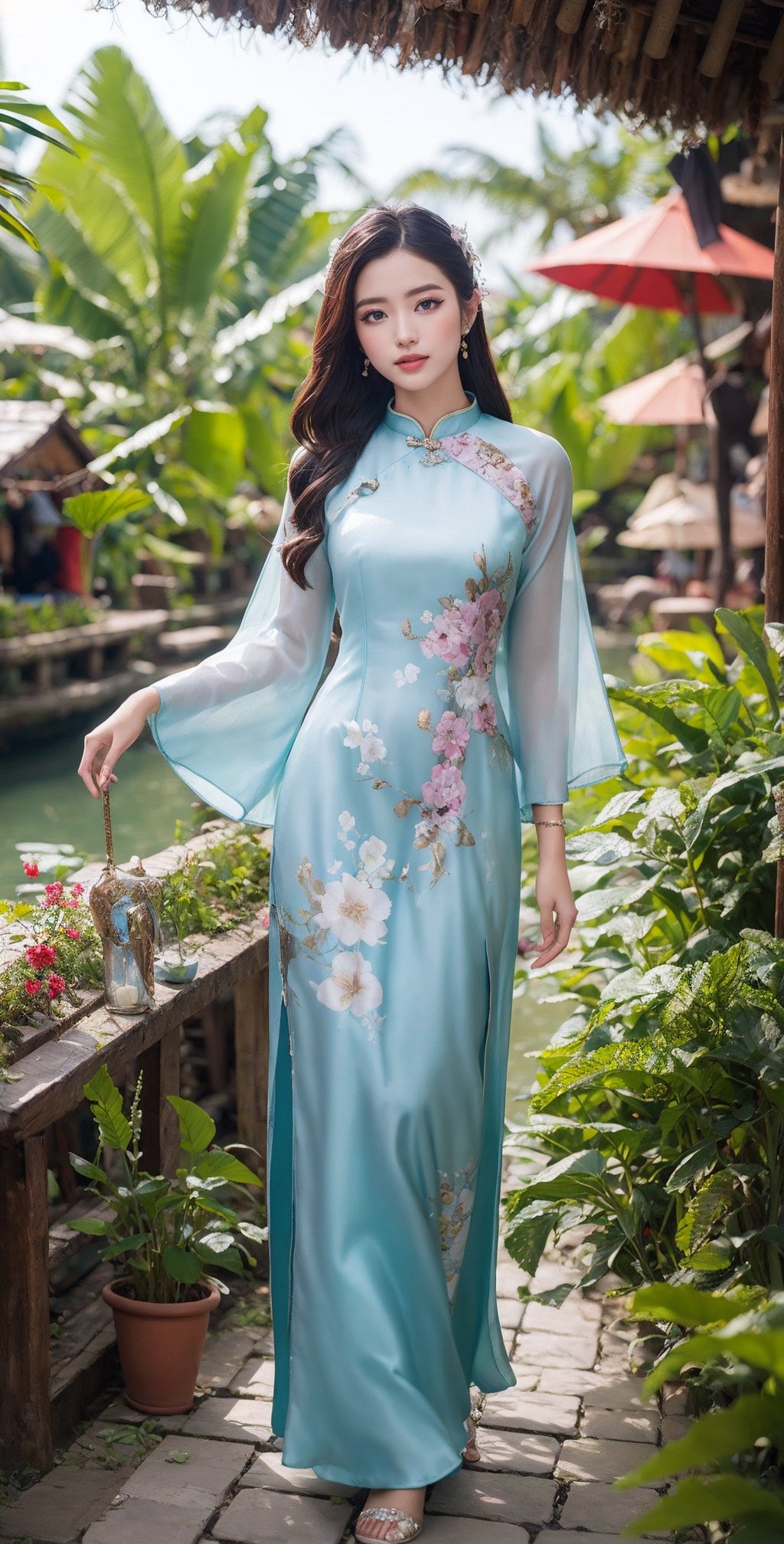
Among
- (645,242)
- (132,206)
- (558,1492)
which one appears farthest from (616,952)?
(132,206)

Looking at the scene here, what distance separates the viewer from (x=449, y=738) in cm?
227

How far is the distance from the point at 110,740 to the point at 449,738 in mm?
474

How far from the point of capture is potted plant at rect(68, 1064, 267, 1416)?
99.7 inches

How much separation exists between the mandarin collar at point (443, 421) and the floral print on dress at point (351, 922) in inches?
23.2

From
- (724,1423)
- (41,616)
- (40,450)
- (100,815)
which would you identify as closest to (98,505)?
(724,1423)

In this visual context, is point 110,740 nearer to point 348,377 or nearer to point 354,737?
point 354,737

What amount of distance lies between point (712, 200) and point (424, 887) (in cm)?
301

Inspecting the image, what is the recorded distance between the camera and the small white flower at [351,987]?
223 centimetres

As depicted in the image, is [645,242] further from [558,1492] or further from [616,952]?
[558,1492]

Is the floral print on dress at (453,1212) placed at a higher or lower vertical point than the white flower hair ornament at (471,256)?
lower

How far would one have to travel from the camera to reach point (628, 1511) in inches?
89.0

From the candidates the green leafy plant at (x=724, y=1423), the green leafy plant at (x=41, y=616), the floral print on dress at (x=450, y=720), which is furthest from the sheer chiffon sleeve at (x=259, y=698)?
the green leafy plant at (x=41, y=616)

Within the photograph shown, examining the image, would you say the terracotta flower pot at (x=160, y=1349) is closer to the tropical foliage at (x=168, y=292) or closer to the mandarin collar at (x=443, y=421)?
the mandarin collar at (x=443, y=421)

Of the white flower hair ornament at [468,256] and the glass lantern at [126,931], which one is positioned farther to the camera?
the glass lantern at [126,931]
